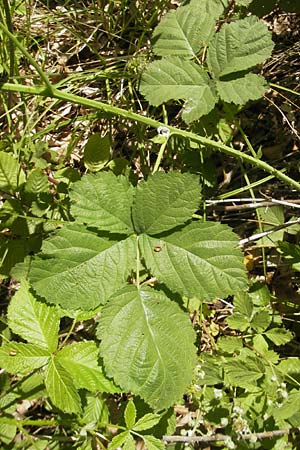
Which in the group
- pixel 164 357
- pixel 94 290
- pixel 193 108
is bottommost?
pixel 164 357

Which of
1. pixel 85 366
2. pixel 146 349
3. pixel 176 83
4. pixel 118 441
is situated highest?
pixel 176 83

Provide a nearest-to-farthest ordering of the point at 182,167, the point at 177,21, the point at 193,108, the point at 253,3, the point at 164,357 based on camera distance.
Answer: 1. the point at 164,357
2. the point at 193,108
3. the point at 177,21
4. the point at 253,3
5. the point at 182,167

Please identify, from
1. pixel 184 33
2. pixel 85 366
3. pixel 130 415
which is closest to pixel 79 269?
pixel 85 366

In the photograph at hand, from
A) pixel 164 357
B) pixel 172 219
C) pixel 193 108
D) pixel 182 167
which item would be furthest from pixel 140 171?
pixel 164 357

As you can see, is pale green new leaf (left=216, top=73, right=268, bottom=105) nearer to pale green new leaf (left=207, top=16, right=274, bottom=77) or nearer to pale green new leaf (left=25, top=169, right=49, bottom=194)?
pale green new leaf (left=207, top=16, right=274, bottom=77)

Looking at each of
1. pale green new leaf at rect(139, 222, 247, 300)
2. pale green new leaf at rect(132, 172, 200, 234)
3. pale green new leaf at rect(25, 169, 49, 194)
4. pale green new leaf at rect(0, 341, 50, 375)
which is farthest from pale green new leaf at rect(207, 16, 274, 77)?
pale green new leaf at rect(0, 341, 50, 375)

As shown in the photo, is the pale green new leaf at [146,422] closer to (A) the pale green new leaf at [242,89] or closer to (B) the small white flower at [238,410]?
(B) the small white flower at [238,410]

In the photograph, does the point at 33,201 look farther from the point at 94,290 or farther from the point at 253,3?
the point at 253,3

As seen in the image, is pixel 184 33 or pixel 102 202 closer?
pixel 102 202

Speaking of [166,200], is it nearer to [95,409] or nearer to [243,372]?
[243,372]
